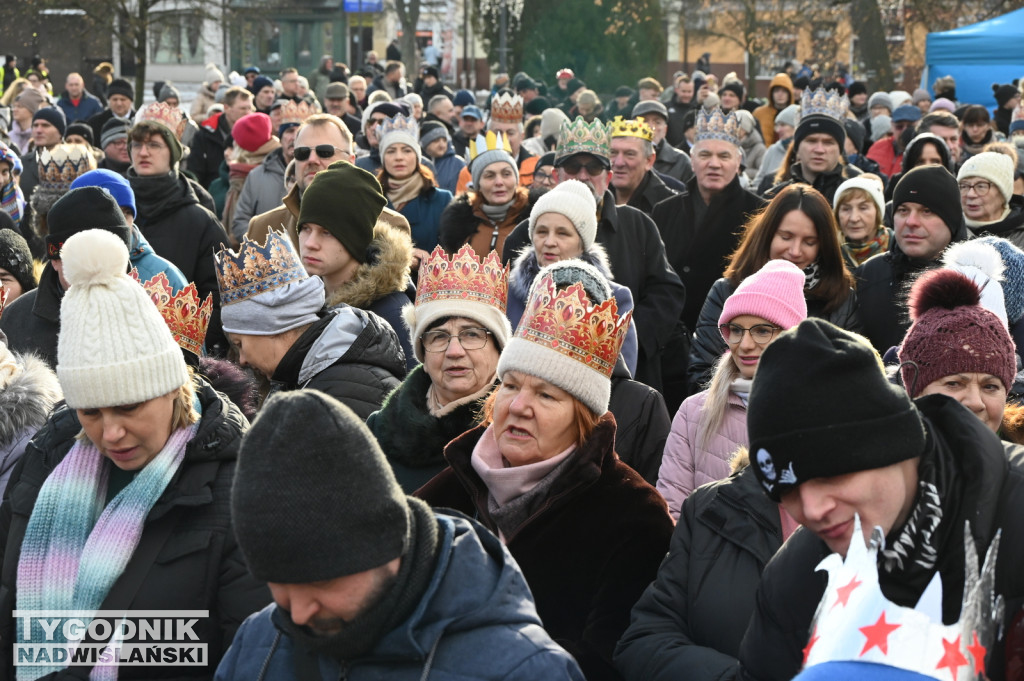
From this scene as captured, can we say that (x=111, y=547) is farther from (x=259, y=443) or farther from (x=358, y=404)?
(x=358, y=404)

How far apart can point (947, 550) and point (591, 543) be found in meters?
1.18

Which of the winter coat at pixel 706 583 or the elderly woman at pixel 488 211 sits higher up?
the elderly woman at pixel 488 211

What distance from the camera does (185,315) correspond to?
14.0ft

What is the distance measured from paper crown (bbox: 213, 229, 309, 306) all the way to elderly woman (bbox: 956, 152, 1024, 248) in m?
4.22

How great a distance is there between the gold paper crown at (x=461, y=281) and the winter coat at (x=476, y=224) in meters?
3.48

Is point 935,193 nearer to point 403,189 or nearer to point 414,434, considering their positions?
point 414,434

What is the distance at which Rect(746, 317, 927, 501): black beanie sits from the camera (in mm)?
2340

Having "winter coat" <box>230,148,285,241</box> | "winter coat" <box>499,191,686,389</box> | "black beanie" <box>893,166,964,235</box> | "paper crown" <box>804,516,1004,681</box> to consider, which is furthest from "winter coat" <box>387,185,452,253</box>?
"paper crown" <box>804,516,1004,681</box>

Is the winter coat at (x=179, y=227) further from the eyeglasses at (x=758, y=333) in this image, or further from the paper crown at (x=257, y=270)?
the eyeglasses at (x=758, y=333)

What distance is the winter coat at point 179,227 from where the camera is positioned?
23.7 feet

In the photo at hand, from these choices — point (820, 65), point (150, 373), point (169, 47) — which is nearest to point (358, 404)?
point (150, 373)

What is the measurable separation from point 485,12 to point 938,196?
30.9 meters

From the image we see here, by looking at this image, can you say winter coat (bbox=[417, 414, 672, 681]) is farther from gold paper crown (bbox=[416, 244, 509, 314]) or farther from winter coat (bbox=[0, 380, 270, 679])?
gold paper crown (bbox=[416, 244, 509, 314])

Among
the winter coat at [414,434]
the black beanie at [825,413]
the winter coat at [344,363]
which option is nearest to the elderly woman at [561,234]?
the winter coat at [344,363]
